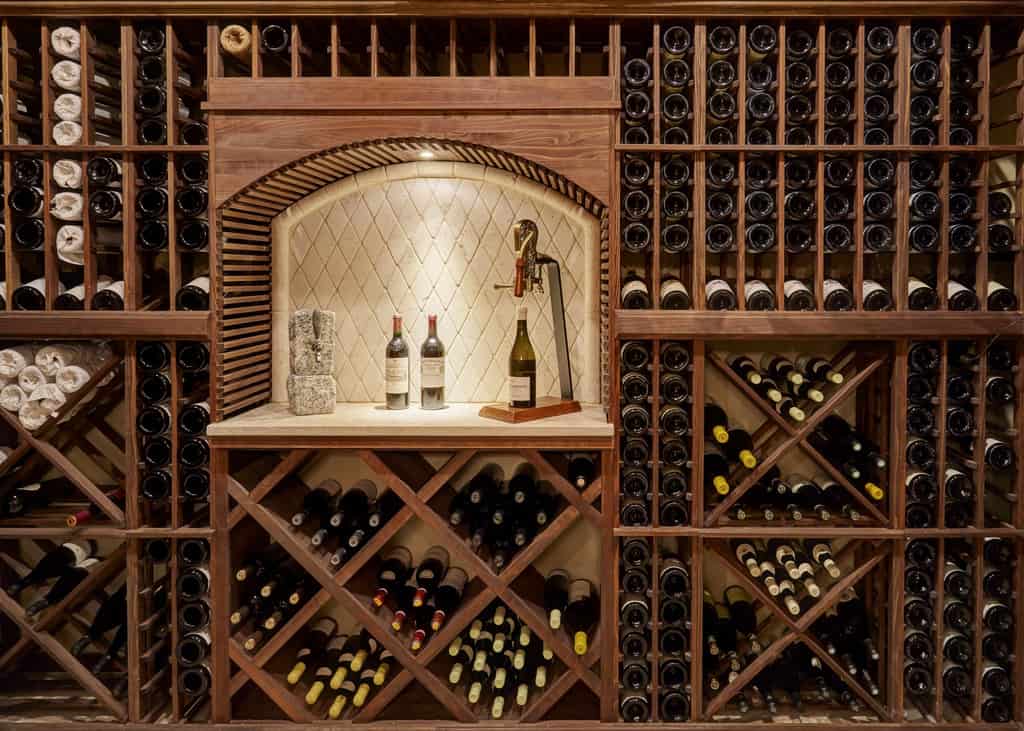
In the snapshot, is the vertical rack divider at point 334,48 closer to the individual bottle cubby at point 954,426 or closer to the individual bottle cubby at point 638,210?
the individual bottle cubby at point 638,210

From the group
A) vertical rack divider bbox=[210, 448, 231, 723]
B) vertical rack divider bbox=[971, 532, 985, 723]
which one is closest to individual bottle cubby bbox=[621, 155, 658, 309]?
vertical rack divider bbox=[210, 448, 231, 723]

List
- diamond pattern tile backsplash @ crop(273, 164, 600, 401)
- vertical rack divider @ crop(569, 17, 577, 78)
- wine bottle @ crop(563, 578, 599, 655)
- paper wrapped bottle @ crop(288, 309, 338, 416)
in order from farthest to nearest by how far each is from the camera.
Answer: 1. diamond pattern tile backsplash @ crop(273, 164, 600, 401)
2. paper wrapped bottle @ crop(288, 309, 338, 416)
3. wine bottle @ crop(563, 578, 599, 655)
4. vertical rack divider @ crop(569, 17, 577, 78)

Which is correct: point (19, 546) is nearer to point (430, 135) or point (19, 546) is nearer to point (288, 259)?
point (288, 259)

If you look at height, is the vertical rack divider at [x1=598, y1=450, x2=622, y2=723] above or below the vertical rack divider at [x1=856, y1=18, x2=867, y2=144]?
below

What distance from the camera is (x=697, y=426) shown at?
2.24 metres

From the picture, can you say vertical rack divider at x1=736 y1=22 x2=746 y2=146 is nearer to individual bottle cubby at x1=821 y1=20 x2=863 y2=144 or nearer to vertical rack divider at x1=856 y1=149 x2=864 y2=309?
individual bottle cubby at x1=821 y1=20 x2=863 y2=144

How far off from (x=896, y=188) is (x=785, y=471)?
3.36ft

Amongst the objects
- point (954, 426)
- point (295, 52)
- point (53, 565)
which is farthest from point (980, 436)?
point (53, 565)

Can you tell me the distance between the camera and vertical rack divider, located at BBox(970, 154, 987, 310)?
223 cm

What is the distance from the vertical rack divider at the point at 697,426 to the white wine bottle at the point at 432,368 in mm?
816

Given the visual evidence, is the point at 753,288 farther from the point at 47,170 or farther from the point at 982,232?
the point at 47,170

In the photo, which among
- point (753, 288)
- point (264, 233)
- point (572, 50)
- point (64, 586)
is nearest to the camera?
point (572, 50)

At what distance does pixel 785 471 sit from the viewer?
8.70ft

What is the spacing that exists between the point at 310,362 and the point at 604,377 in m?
0.96
